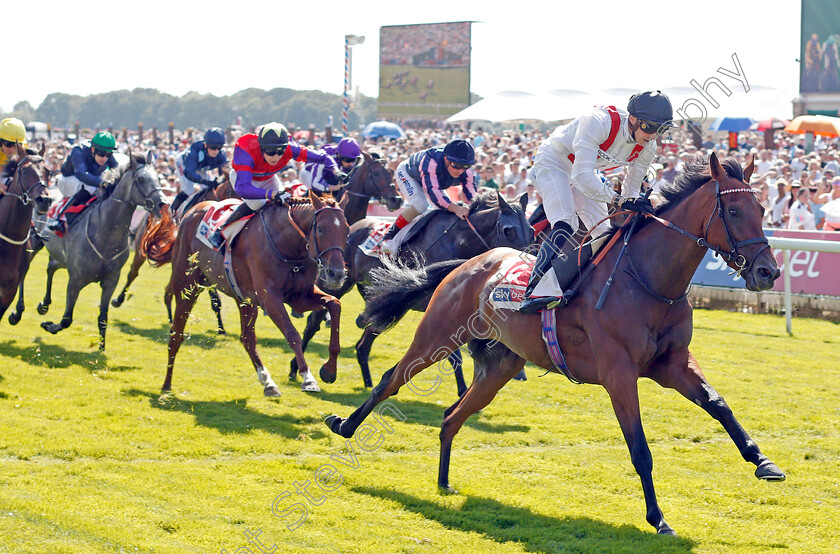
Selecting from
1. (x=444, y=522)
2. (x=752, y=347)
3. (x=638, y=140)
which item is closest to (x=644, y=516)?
(x=444, y=522)

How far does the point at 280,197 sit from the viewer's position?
7699 mm

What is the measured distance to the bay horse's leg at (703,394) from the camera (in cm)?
453

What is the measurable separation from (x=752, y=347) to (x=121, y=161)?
7751 millimetres

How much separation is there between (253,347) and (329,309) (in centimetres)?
85

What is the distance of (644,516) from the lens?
16.3 feet

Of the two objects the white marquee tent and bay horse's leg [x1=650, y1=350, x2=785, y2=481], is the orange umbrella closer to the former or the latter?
the white marquee tent

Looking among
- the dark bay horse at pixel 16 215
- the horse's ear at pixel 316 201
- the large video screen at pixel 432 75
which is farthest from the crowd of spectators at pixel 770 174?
the large video screen at pixel 432 75

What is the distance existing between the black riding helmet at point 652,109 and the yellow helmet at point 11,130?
6751 millimetres

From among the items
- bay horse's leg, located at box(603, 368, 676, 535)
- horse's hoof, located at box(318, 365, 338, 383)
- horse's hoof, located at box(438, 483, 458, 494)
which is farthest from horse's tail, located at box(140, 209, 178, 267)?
bay horse's leg, located at box(603, 368, 676, 535)

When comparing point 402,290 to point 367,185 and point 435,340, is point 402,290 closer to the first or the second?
point 435,340

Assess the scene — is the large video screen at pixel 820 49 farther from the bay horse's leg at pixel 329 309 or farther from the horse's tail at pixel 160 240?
the bay horse's leg at pixel 329 309

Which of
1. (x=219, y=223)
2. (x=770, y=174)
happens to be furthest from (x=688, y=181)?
(x=770, y=174)

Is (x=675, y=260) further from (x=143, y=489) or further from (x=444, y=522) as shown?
(x=143, y=489)

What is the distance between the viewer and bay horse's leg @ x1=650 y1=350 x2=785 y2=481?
14.9 feet
